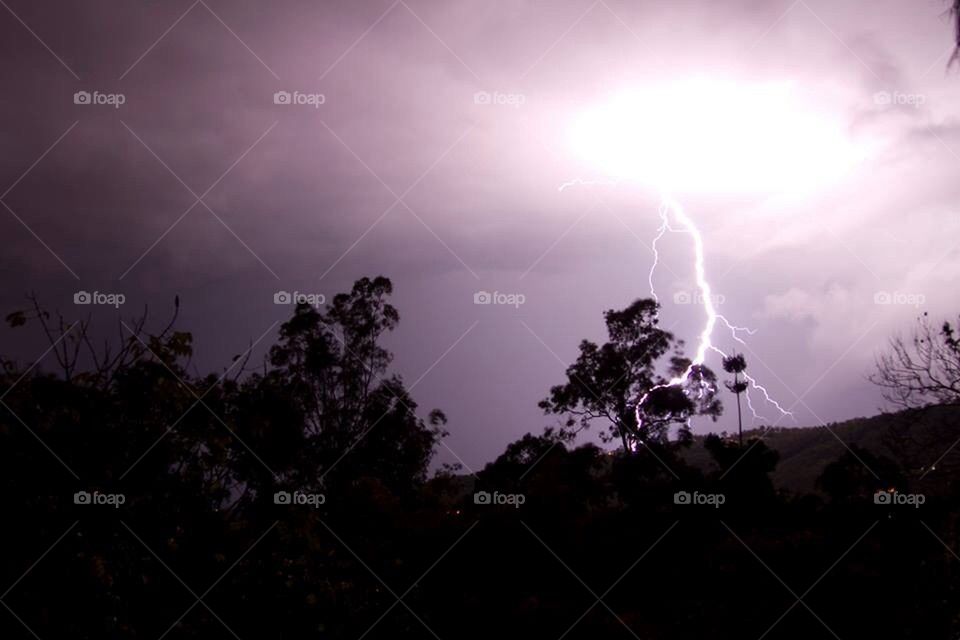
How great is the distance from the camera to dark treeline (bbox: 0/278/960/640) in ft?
18.7

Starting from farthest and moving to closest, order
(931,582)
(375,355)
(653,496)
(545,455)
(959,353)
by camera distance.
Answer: (375,355), (545,455), (653,496), (959,353), (931,582)

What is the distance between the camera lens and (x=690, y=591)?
49.2 feet

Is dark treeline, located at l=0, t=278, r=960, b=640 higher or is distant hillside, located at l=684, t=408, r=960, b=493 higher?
distant hillside, located at l=684, t=408, r=960, b=493

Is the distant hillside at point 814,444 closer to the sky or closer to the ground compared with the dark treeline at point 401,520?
closer to the sky

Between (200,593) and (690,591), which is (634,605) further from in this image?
(200,593)

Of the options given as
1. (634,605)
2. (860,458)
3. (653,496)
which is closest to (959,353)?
(860,458)

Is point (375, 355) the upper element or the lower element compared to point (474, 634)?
upper

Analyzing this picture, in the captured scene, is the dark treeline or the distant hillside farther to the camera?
the distant hillside

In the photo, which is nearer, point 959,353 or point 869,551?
point 869,551

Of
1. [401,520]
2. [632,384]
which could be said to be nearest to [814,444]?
[632,384]

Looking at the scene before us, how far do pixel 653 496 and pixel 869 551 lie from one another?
5.70 meters

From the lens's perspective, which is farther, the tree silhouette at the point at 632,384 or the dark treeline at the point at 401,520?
the tree silhouette at the point at 632,384

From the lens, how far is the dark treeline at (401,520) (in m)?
5.69

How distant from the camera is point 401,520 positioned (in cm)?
1561
